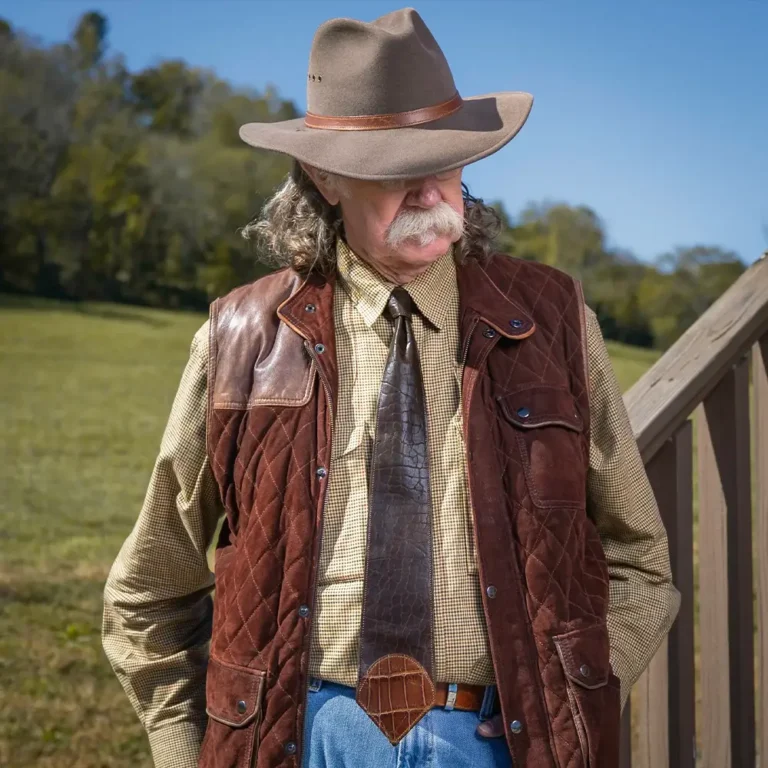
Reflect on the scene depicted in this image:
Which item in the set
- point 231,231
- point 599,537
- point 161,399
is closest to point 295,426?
point 599,537

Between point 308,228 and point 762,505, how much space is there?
126 centimetres

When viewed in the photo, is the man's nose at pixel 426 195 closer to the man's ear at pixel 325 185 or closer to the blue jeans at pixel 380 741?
the man's ear at pixel 325 185

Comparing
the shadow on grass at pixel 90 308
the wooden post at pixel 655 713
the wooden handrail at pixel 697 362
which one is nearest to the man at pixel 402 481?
the wooden handrail at pixel 697 362

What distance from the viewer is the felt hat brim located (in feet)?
4.98

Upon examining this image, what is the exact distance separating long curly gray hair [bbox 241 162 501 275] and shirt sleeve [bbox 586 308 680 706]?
0.23 metres

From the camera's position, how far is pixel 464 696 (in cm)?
152

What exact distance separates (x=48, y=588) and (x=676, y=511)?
3.04 meters

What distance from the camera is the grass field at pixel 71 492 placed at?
352 cm

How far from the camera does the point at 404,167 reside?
1.51m

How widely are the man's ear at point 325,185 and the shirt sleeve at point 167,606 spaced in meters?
0.31

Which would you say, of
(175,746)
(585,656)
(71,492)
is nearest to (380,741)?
(585,656)

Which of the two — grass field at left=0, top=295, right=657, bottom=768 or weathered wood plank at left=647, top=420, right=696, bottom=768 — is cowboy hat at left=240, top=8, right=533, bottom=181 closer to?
weathered wood plank at left=647, top=420, right=696, bottom=768

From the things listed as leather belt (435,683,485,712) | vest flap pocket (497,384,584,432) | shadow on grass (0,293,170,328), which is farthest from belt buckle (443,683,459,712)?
shadow on grass (0,293,170,328)

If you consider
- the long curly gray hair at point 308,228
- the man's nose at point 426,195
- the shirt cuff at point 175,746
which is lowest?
the shirt cuff at point 175,746
